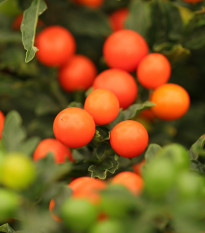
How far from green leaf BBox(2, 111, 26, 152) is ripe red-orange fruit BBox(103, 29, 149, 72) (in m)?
0.36

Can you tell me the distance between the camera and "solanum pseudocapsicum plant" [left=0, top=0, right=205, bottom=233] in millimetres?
554

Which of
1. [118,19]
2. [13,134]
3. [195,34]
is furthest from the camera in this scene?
[118,19]

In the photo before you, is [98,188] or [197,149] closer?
[98,188]

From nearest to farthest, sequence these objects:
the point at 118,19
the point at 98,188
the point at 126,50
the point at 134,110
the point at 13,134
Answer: the point at 98,188, the point at 13,134, the point at 134,110, the point at 126,50, the point at 118,19

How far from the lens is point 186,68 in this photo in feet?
5.01

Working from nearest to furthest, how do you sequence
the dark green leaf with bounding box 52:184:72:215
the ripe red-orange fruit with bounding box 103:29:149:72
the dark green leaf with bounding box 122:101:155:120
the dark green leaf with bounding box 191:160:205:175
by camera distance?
the dark green leaf with bounding box 52:184:72:215, the dark green leaf with bounding box 191:160:205:175, the dark green leaf with bounding box 122:101:155:120, the ripe red-orange fruit with bounding box 103:29:149:72

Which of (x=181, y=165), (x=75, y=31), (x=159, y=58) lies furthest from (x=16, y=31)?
(x=181, y=165)

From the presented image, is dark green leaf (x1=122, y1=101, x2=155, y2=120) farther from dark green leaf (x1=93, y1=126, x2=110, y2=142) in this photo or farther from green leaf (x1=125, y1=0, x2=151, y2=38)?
green leaf (x1=125, y1=0, x2=151, y2=38)

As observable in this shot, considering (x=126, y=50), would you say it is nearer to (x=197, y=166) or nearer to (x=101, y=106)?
(x=101, y=106)

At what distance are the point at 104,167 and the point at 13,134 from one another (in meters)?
0.21

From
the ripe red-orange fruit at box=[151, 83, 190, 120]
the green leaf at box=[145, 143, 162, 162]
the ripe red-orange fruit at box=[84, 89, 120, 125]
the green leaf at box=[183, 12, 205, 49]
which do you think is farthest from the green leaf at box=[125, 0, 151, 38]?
the green leaf at box=[145, 143, 162, 162]

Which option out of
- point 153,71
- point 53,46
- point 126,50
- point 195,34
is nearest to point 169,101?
point 153,71

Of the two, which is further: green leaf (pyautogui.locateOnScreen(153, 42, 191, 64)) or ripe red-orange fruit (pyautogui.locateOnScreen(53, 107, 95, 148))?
green leaf (pyautogui.locateOnScreen(153, 42, 191, 64))

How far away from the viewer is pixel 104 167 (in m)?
0.87
